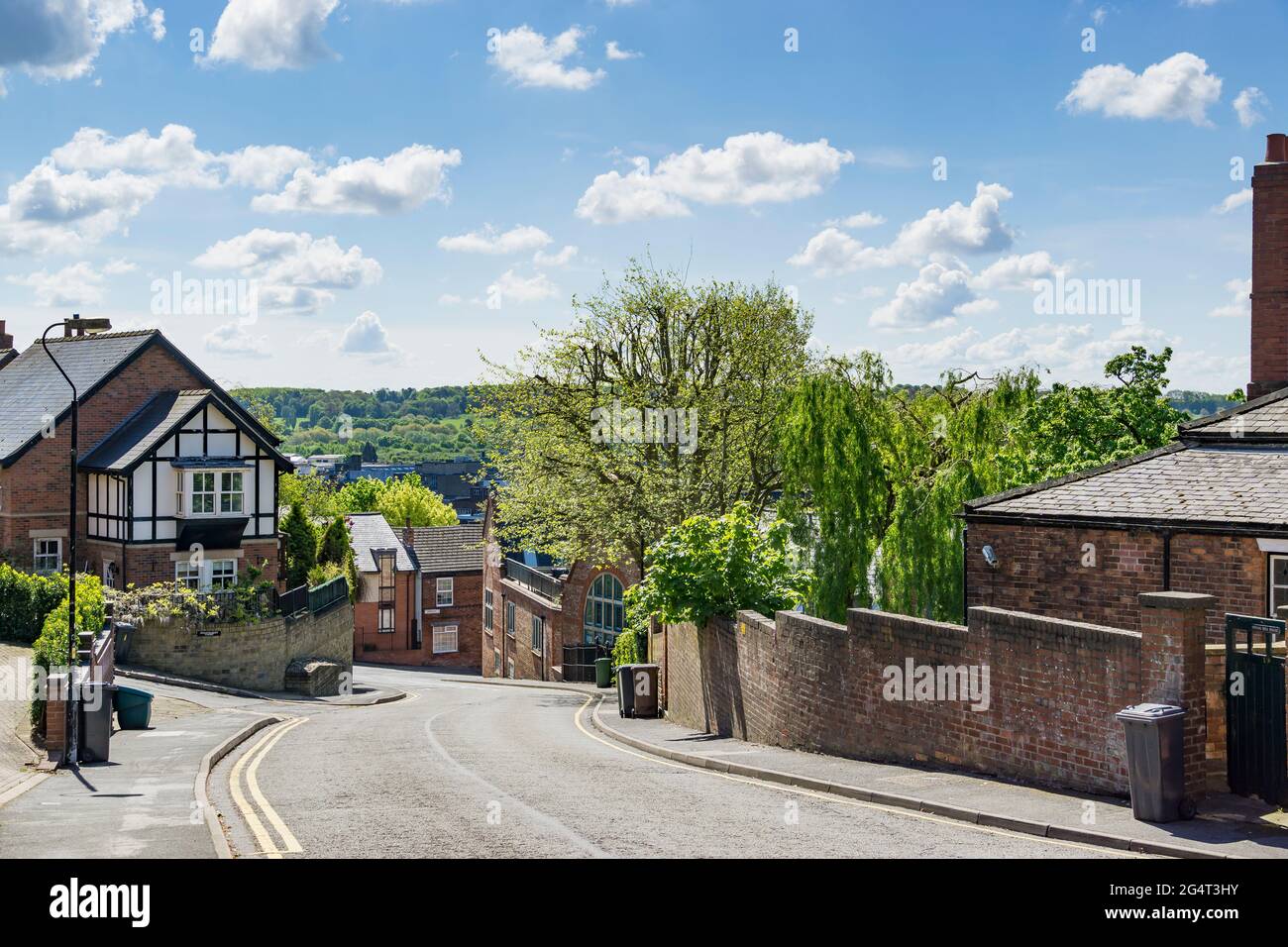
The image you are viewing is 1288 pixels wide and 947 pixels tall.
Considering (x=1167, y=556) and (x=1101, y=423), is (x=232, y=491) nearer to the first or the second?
Answer: (x=1101, y=423)

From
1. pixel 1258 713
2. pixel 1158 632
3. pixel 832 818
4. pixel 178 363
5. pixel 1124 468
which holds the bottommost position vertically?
pixel 832 818

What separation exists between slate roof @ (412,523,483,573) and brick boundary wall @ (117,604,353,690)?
29.7m

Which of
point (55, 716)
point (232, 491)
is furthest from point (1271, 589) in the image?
point (232, 491)

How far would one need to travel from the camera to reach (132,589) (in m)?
37.0

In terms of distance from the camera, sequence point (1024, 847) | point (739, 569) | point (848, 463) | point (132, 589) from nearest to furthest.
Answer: point (1024, 847) < point (739, 569) < point (848, 463) < point (132, 589)

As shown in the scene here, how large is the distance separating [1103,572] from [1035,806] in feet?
18.4

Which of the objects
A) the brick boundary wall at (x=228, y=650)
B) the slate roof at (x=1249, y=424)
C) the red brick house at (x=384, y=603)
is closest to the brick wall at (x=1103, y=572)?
the slate roof at (x=1249, y=424)

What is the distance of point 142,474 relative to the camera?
1599 inches

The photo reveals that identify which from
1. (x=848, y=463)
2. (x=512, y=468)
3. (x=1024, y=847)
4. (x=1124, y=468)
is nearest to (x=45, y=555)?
(x=512, y=468)

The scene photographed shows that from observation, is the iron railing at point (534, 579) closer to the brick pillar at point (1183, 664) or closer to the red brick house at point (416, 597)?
the red brick house at point (416, 597)

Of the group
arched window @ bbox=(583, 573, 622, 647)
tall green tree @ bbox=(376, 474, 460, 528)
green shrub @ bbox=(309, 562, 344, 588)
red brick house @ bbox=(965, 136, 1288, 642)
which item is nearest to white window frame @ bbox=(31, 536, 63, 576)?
green shrub @ bbox=(309, 562, 344, 588)

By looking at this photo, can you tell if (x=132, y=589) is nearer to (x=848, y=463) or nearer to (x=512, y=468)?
(x=512, y=468)

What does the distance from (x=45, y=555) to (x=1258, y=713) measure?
3922 cm

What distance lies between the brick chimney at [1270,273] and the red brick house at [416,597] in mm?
49319
